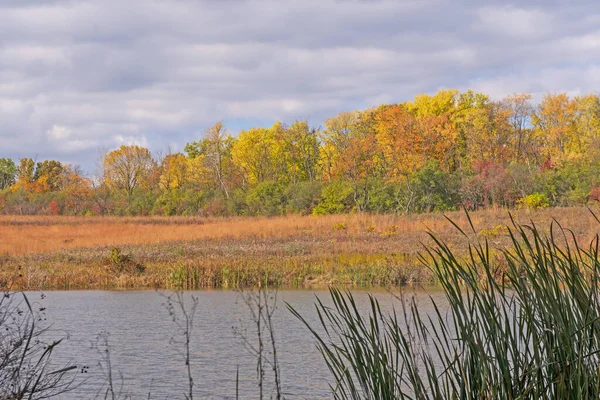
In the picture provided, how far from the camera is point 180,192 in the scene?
62938mm

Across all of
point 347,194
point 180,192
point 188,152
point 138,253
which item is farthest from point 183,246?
point 188,152

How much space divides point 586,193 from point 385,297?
26711 mm

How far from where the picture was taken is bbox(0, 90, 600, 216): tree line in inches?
1811

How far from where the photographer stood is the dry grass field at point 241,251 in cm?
2117

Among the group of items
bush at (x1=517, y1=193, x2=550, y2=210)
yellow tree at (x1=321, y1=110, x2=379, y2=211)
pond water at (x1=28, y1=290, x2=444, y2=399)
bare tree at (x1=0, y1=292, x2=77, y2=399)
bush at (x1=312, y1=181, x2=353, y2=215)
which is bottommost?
pond water at (x1=28, y1=290, x2=444, y2=399)

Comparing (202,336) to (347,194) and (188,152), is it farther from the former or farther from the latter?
(188,152)

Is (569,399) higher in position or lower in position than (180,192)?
lower

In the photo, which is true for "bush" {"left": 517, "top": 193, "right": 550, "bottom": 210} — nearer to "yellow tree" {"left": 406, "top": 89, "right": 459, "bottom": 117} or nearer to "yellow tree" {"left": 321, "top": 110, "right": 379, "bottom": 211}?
"yellow tree" {"left": 321, "top": 110, "right": 379, "bottom": 211}

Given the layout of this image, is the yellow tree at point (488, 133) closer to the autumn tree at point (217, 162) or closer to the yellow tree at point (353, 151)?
the yellow tree at point (353, 151)

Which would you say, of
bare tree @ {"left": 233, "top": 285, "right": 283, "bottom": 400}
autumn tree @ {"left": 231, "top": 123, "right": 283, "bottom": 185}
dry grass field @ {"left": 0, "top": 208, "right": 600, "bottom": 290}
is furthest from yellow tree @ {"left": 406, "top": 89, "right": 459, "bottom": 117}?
bare tree @ {"left": 233, "top": 285, "right": 283, "bottom": 400}

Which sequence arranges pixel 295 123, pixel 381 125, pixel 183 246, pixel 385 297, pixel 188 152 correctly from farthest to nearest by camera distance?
pixel 188 152 → pixel 295 123 → pixel 381 125 → pixel 183 246 → pixel 385 297

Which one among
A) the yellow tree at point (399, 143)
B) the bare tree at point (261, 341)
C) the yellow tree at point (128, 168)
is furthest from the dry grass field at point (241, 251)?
the yellow tree at point (128, 168)

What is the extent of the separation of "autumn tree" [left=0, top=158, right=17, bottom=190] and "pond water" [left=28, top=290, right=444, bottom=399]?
287 feet

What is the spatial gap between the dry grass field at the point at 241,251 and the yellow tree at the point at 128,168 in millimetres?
39399
